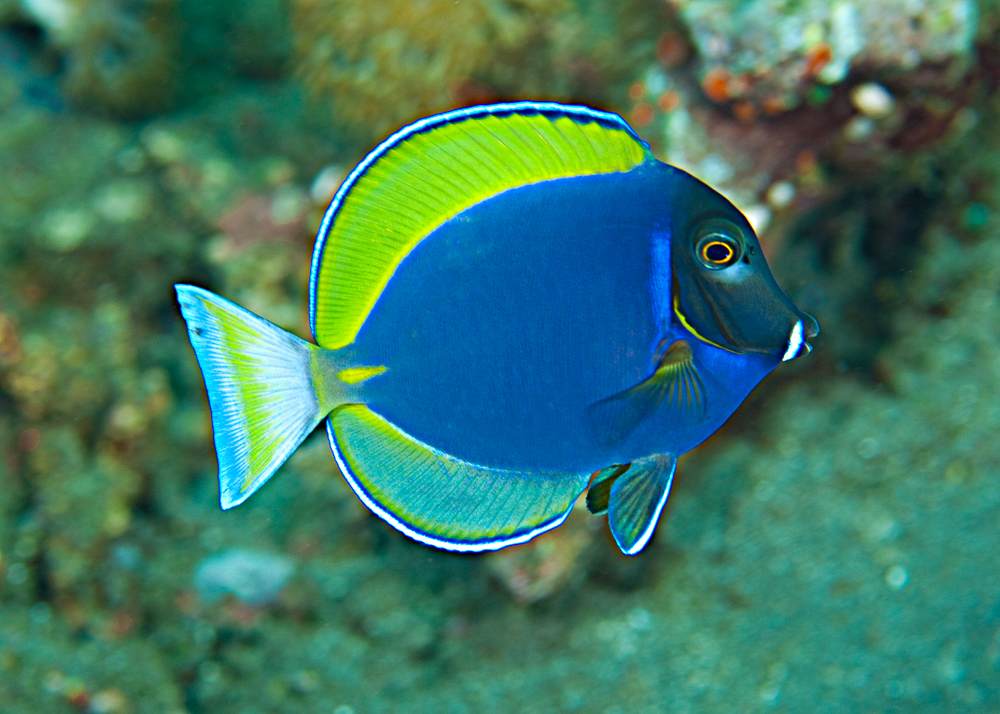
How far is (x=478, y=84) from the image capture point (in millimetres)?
3107

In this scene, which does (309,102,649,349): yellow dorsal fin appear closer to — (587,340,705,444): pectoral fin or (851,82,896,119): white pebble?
(587,340,705,444): pectoral fin

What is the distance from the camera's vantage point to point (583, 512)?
8.66 feet

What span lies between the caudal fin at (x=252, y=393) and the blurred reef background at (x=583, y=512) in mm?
1620

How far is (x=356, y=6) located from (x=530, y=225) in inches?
111

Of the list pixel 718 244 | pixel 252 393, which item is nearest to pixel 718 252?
pixel 718 244

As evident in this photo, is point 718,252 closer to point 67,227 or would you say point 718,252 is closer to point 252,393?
point 252,393

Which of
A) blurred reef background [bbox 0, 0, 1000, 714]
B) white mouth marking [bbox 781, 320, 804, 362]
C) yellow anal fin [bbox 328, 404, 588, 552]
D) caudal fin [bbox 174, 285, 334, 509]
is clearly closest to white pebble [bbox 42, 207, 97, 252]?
blurred reef background [bbox 0, 0, 1000, 714]

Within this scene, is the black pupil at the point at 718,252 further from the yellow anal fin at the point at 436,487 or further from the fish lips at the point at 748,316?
the yellow anal fin at the point at 436,487

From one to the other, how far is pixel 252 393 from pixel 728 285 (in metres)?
0.83

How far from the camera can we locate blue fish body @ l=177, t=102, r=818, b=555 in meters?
1.03

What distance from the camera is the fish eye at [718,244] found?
3.30ft

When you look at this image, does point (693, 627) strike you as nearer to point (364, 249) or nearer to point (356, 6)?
point (364, 249)

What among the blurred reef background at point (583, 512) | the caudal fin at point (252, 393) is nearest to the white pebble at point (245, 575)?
the blurred reef background at point (583, 512)

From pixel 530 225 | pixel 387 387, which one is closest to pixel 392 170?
pixel 530 225
